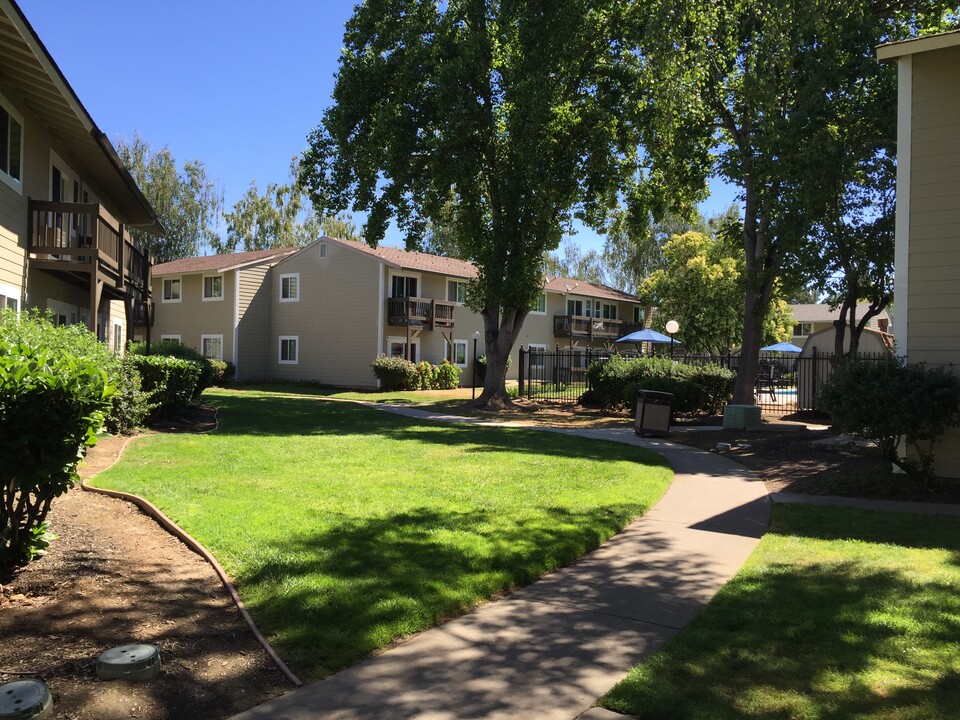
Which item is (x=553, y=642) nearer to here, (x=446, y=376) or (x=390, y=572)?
(x=390, y=572)

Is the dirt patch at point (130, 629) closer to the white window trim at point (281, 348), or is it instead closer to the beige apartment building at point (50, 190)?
the beige apartment building at point (50, 190)

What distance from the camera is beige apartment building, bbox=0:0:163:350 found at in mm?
11375

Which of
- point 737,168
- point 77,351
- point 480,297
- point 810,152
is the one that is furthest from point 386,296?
point 77,351

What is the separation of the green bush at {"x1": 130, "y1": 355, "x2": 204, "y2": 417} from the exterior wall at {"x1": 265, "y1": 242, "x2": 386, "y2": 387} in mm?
17881

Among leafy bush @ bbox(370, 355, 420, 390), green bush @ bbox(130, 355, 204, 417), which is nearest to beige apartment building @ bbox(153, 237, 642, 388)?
leafy bush @ bbox(370, 355, 420, 390)

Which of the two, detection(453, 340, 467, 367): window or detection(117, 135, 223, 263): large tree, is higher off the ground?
detection(117, 135, 223, 263): large tree

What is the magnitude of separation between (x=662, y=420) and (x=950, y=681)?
12.7m

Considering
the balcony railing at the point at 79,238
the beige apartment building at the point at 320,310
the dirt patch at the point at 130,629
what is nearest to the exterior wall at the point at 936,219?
the dirt patch at the point at 130,629

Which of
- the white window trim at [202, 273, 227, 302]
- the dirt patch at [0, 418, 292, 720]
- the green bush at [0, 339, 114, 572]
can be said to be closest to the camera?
the dirt patch at [0, 418, 292, 720]

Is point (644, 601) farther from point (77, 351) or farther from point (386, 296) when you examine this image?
point (386, 296)

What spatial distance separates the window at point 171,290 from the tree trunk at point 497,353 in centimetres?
2044

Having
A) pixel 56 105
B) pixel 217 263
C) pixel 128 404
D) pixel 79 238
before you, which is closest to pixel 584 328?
pixel 217 263

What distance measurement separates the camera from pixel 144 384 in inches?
556

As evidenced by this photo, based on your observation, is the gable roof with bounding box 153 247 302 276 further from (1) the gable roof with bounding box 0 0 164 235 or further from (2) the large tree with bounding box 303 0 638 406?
(1) the gable roof with bounding box 0 0 164 235
